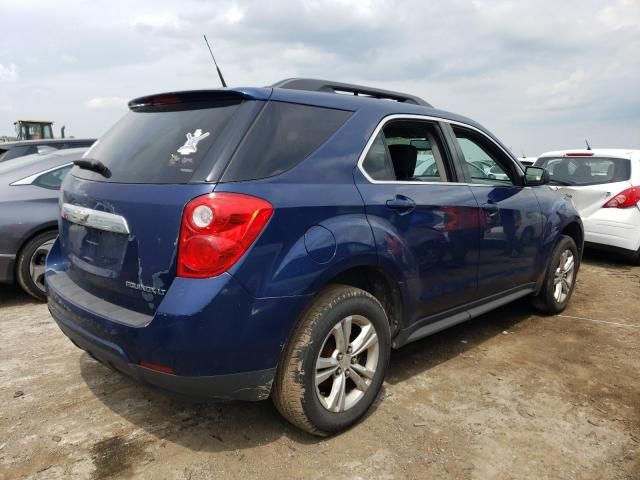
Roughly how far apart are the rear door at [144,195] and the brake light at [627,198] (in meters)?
5.77

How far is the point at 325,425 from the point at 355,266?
802 millimetres

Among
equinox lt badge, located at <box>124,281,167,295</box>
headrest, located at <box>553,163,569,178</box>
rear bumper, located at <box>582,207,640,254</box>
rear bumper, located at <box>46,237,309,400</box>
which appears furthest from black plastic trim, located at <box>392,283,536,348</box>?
headrest, located at <box>553,163,569,178</box>

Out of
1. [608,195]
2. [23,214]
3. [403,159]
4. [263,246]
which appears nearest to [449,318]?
[403,159]

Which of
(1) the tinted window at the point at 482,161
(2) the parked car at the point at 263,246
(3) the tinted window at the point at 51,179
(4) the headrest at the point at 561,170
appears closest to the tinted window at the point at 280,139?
(2) the parked car at the point at 263,246

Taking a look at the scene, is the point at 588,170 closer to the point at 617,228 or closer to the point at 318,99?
the point at 617,228

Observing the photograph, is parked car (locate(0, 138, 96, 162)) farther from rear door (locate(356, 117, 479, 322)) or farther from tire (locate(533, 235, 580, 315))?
tire (locate(533, 235, 580, 315))

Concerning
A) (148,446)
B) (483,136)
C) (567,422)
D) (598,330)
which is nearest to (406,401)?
(567,422)

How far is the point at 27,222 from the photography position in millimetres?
4547

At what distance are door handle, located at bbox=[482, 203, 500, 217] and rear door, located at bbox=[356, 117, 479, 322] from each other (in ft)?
0.42

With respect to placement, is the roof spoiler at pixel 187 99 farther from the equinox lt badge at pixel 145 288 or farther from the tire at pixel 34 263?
the tire at pixel 34 263

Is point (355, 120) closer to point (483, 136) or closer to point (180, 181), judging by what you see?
point (180, 181)

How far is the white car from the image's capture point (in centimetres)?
635

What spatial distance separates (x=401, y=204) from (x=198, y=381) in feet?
4.61

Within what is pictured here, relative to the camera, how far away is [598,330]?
432 cm
